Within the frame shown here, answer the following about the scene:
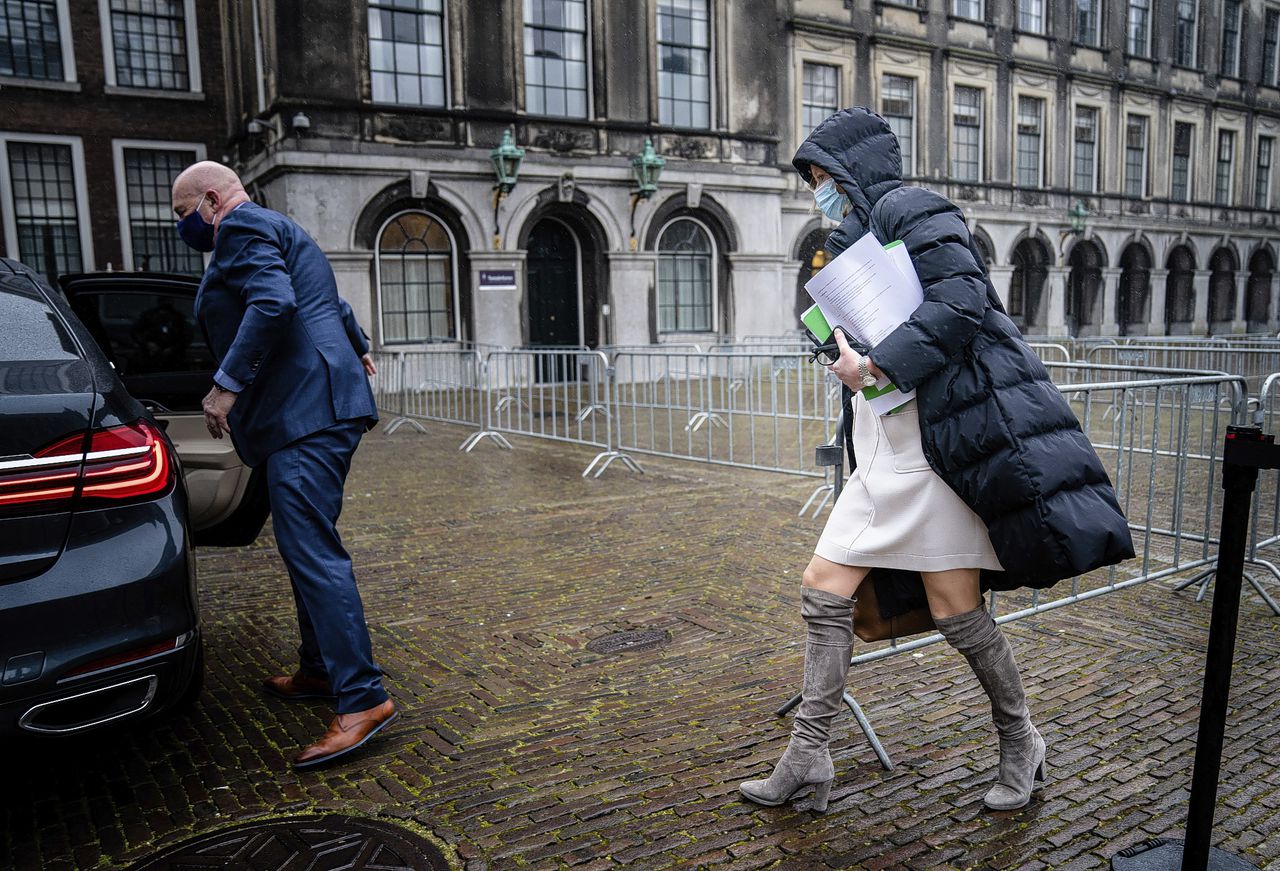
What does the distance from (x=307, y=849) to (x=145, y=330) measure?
3.64 m

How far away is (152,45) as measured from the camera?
22812 mm

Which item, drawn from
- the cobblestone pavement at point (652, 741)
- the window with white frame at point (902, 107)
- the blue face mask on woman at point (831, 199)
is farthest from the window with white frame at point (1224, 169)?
the blue face mask on woman at point (831, 199)

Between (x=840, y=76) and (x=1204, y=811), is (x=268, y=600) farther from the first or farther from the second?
(x=840, y=76)

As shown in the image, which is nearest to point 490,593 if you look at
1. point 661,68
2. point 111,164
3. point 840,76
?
point 661,68

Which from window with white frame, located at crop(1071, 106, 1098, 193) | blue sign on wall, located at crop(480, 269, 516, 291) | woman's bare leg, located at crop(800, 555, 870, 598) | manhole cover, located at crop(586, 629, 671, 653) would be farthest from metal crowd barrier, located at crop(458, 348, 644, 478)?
window with white frame, located at crop(1071, 106, 1098, 193)

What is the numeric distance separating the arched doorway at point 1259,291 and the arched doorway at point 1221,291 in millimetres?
1444

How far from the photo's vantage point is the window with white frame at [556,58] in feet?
67.7

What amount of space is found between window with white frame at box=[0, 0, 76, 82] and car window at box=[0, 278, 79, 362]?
22.9 metres

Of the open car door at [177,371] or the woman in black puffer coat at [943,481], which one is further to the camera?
the open car door at [177,371]

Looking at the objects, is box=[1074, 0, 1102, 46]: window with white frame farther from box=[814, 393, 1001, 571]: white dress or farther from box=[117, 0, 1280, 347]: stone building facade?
box=[814, 393, 1001, 571]: white dress

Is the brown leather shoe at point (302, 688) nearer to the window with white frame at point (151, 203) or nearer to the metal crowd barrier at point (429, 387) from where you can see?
the metal crowd barrier at point (429, 387)

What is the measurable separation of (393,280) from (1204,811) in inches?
739

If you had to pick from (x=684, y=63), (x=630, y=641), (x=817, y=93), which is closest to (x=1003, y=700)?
(x=630, y=641)

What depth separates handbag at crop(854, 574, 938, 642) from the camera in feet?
9.99
